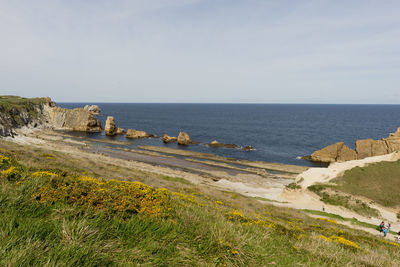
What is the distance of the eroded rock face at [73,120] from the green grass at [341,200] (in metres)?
103

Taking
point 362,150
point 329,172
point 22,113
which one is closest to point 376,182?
point 329,172

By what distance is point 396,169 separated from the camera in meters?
36.8

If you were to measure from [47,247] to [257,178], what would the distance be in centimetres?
5010

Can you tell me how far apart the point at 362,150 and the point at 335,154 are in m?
7.55

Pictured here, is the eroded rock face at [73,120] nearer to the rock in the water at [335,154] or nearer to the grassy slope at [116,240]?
the rock in the water at [335,154]

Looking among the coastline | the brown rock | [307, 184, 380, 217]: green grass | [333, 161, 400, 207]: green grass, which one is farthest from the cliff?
the brown rock

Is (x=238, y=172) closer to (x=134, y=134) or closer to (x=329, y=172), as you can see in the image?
(x=329, y=172)

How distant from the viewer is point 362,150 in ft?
213

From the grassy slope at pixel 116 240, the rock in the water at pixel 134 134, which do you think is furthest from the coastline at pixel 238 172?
the grassy slope at pixel 116 240

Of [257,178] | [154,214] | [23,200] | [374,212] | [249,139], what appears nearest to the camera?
[23,200]

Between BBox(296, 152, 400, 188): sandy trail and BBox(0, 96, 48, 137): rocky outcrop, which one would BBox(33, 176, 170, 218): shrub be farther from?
BBox(0, 96, 48, 137): rocky outcrop

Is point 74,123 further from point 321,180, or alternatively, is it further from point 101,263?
point 101,263

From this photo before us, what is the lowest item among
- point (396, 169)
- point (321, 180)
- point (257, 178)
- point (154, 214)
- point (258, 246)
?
point (257, 178)

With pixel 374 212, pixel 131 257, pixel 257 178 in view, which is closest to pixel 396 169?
Answer: pixel 374 212
